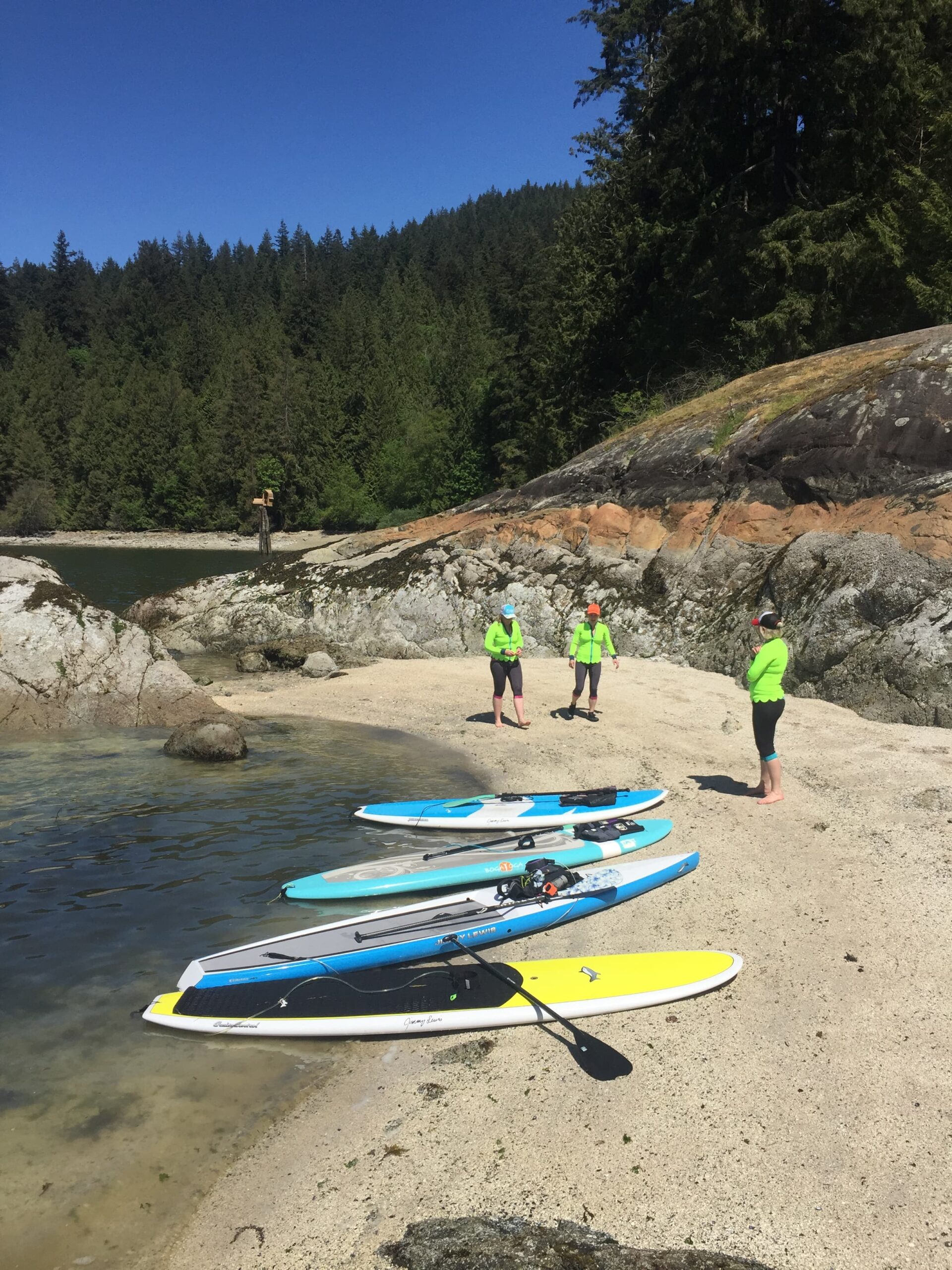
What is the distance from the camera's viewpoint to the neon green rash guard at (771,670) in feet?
28.4

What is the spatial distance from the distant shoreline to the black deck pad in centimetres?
5862

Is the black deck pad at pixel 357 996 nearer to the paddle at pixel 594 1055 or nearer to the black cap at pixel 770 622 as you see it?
the paddle at pixel 594 1055

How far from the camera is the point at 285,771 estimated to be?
11.1 m

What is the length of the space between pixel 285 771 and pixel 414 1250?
7.92 meters

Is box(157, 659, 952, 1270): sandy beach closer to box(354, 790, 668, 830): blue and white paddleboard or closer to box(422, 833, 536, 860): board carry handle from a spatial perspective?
box(354, 790, 668, 830): blue and white paddleboard

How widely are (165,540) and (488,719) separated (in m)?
67.0

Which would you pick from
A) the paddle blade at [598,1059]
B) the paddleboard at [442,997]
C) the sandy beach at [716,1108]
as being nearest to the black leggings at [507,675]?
the sandy beach at [716,1108]

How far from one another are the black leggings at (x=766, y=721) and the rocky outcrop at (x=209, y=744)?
7019 millimetres

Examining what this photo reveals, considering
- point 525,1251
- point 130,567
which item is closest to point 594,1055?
point 525,1251

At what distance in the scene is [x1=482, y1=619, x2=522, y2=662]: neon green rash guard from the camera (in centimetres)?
1248

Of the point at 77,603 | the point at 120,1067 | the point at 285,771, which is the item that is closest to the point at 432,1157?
the point at 120,1067

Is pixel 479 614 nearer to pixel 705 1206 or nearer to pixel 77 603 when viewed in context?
pixel 77 603

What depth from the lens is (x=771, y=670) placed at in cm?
867

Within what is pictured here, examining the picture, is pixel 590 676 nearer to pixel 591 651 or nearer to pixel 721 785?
pixel 591 651
